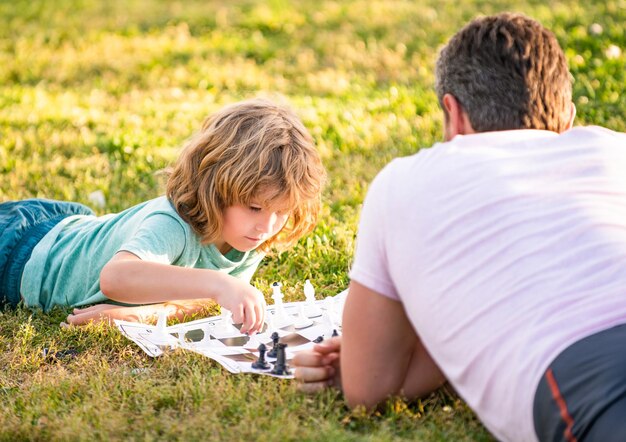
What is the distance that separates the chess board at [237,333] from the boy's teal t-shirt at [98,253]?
1.04ft

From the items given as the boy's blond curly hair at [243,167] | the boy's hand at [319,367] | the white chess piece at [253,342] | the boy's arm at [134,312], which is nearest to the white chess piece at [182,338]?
the boy's arm at [134,312]

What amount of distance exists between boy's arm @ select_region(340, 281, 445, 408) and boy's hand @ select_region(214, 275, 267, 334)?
0.65 metres

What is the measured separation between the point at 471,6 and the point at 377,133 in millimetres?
4267

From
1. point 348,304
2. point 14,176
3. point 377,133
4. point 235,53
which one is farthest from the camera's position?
point 235,53

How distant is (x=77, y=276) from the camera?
4.37 meters

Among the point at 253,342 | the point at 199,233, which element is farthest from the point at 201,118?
the point at 253,342

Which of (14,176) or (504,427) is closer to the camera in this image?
(504,427)

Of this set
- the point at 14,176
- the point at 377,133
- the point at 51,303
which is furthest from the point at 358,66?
the point at 51,303

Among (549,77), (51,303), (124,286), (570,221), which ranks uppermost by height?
(549,77)

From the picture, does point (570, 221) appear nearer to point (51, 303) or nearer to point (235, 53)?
point (51, 303)

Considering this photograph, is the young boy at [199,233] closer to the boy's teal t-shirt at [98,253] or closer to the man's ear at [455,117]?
the boy's teal t-shirt at [98,253]

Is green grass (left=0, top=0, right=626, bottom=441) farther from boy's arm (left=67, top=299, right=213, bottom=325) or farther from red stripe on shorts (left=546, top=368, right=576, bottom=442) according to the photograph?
red stripe on shorts (left=546, top=368, right=576, bottom=442)

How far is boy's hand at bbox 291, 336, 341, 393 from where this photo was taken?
10.2ft

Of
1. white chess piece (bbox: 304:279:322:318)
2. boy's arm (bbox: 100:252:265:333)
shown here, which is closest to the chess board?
white chess piece (bbox: 304:279:322:318)
